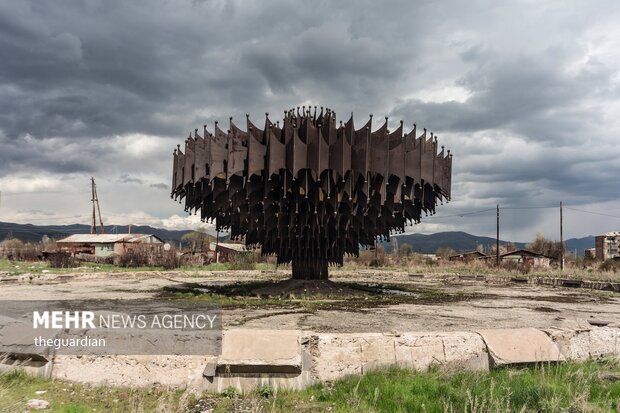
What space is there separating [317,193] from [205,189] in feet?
9.80

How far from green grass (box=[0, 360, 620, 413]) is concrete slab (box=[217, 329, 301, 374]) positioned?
0.23 meters

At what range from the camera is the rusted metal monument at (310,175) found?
10992 millimetres

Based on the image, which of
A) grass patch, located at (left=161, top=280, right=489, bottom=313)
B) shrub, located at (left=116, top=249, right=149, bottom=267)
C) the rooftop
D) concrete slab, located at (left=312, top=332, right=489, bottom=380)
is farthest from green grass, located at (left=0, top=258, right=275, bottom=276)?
the rooftop

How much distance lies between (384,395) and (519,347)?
222 centimetres

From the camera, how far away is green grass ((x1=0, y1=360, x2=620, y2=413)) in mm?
4270

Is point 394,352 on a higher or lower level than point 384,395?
higher

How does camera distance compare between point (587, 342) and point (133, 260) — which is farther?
point (133, 260)

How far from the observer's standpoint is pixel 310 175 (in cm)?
1138

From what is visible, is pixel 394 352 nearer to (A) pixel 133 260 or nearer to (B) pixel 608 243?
(A) pixel 133 260

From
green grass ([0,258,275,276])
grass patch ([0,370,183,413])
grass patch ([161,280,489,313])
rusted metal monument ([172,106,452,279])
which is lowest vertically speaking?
green grass ([0,258,275,276])

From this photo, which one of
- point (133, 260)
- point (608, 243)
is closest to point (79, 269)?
point (133, 260)

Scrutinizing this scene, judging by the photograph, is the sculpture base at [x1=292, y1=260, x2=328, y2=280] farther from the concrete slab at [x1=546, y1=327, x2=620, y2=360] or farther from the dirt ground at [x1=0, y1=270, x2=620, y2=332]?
the concrete slab at [x1=546, y1=327, x2=620, y2=360]

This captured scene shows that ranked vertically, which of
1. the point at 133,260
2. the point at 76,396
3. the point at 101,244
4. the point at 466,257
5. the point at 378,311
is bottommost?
the point at 466,257

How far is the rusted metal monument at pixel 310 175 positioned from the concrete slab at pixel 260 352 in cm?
597
